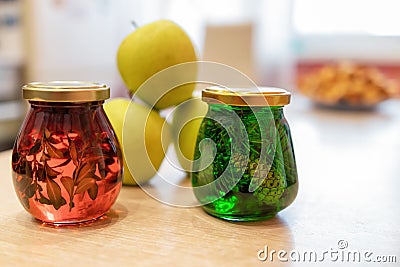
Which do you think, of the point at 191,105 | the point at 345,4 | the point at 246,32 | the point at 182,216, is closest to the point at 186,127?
the point at 191,105

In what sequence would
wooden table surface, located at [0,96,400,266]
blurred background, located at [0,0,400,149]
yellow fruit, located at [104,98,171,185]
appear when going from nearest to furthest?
wooden table surface, located at [0,96,400,266], yellow fruit, located at [104,98,171,185], blurred background, located at [0,0,400,149]

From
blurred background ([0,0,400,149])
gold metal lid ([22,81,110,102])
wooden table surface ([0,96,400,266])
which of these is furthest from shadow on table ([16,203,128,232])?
blurred background ([0,0,400,149])

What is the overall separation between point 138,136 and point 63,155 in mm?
154

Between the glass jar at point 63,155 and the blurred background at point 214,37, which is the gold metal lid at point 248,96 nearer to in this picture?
the glass jar at point 63,155

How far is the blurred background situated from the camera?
2408mm

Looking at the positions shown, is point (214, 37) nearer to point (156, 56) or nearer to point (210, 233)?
point (156, 56)

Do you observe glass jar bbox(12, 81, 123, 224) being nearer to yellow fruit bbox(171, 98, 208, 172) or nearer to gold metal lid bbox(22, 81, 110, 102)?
gold metal lid bbox(22, 81, 110, 102)

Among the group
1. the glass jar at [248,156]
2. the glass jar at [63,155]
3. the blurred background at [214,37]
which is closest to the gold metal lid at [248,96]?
the glass jar at [248,156]

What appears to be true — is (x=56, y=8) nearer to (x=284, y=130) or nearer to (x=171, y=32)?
(x=171, y=32)

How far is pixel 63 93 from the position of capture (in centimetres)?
42

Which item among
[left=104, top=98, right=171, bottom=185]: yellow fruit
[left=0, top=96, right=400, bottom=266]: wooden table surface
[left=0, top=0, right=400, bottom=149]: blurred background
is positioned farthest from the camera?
[left=0, top=0, right=400, bottom=149]: blurred background

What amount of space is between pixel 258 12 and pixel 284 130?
2.53m

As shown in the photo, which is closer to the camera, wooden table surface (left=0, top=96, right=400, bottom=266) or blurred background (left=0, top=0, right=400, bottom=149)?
wooden table surface (left=0, top=96, right=400, bottom=266)

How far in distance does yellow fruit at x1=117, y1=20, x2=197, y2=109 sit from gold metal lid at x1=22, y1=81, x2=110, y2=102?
15 cm
